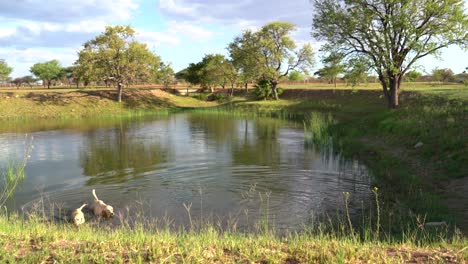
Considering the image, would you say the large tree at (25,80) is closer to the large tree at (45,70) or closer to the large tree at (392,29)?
the large tree at (45,70)

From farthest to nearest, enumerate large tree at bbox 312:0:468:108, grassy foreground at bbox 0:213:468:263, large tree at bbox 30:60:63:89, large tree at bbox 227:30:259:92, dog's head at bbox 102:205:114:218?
large tree at bbox 30:60:63:89
large tree at bbox 227:30:259:92
large tree at bbox 312:0:468:108
dog's head at bbox 102:205:114:218
grassy foreground at bbox 0:213:468:263

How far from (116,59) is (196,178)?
1918 inches

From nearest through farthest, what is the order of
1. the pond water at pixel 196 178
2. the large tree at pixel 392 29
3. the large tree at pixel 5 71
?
the pond water at pixel 196 178
the large tree at pixel 392 29
the large tree at pixel 5 71

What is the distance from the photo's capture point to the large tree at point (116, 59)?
190 ft

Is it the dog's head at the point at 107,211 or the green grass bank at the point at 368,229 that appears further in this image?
the dog's head at the point at 107,211

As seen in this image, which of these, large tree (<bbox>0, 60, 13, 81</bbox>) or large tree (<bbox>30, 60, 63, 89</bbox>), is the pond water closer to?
large tree (<bbox>0, 60, 13, 81</bbox>)

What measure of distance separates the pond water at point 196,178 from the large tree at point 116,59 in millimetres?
32539

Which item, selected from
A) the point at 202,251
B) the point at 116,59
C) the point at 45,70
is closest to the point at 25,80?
the point at 45,70

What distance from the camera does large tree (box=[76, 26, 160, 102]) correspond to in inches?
2283

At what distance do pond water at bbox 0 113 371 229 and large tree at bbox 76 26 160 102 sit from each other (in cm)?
3254

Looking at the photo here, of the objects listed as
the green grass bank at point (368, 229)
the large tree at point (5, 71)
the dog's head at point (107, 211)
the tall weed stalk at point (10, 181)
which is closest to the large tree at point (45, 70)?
the large tree at point (5, 71)

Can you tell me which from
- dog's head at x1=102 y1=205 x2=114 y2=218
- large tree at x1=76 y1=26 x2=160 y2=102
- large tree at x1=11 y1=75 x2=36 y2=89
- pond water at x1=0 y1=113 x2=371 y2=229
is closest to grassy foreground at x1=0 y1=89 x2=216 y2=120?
large tree at x1=76 y1=26 x2=160 y2=102

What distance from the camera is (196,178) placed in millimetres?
15898

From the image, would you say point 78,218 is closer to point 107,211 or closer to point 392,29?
point 107,211
